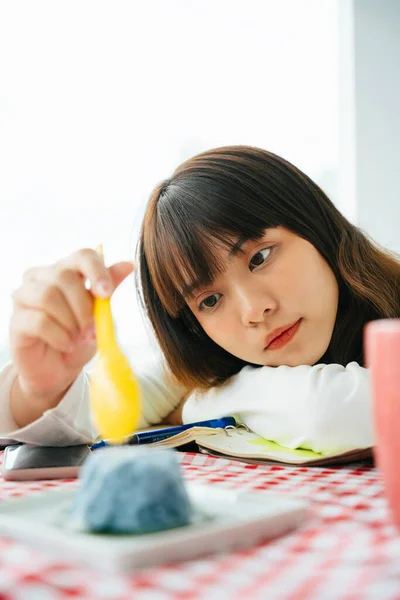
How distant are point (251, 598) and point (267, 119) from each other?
2.70 meters

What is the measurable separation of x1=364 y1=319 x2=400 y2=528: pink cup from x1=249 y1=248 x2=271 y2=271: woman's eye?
0.63 m

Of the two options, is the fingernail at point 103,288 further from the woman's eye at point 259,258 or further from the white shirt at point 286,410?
the woman's eye at point 259,258

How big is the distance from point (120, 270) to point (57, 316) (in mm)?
89

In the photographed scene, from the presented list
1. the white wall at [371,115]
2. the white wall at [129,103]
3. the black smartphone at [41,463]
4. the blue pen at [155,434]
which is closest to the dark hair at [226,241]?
the blue pen at [155,434]

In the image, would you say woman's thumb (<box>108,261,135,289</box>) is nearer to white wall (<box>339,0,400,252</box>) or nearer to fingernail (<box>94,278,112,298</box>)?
fingernail (<box>94,278,112,298</box>)

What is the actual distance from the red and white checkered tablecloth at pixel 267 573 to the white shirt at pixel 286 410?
0.34 metres

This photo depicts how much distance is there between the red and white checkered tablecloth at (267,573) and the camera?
0.31 m

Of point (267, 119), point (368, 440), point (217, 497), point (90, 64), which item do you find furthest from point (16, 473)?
point (267, 119)

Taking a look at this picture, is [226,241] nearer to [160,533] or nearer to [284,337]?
[284,337]

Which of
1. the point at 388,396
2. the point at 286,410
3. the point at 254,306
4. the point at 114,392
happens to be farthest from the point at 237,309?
the point at 388,396

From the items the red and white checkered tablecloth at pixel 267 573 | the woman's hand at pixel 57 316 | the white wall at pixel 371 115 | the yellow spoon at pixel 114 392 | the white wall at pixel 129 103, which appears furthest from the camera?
the white wall at pixel 371 115

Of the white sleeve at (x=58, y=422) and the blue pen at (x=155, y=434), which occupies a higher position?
the white sleeve at (x=58, y=422)

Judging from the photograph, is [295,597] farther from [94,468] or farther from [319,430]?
[319,430]

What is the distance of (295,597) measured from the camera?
31cm
